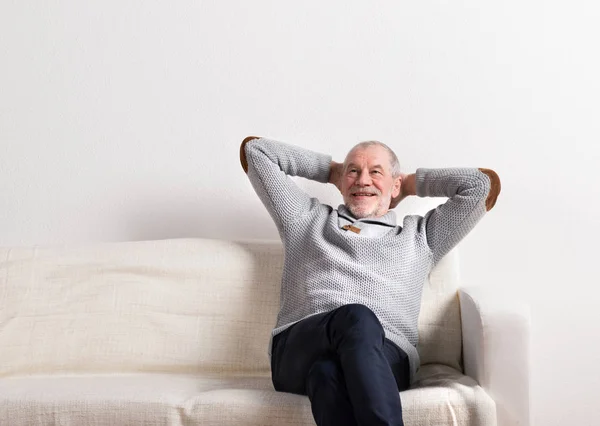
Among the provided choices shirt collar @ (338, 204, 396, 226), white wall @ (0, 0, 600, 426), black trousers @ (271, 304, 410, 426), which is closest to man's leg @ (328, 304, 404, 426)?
black trousers @ (271, 304, 410, 426)

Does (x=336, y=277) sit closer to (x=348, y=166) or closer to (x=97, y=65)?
(x=348, y=166)

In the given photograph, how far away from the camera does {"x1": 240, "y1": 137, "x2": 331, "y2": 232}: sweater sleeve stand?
2.26 m

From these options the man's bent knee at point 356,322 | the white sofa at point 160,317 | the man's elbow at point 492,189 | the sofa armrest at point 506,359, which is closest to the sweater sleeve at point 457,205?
the man's elbow at point 492,189

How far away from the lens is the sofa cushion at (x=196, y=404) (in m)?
1.70

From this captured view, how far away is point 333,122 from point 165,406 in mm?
1206

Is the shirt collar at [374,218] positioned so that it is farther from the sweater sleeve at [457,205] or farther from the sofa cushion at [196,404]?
the sofa cushion at [196,404]

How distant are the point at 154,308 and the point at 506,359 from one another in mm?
1058

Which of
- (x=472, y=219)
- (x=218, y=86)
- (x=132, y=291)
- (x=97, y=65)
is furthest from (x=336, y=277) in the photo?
(x=97, y=65)

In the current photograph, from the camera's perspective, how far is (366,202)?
2221mm

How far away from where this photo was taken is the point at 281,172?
230 cm

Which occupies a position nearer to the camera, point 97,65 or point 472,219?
point 472,219

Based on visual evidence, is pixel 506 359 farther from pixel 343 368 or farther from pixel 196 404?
pixel 196 404

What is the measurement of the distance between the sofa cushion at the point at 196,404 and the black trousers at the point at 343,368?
74 mm

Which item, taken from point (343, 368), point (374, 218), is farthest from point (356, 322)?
point (374, 218)
